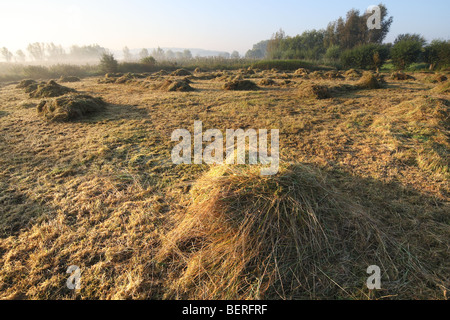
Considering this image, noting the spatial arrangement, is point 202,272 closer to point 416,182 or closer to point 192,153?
point 192,153

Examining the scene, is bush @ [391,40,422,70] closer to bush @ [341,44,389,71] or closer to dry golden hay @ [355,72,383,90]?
bush @ [341,44,389,71]

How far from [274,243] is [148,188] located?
185cm

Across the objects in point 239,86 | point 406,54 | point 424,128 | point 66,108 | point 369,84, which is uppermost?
point 406,54

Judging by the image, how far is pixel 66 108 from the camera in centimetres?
561

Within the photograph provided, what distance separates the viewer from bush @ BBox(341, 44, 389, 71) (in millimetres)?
19469

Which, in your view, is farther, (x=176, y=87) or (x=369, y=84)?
(x=176, y=87)

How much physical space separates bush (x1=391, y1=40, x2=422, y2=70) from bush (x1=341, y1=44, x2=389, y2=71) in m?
0.98

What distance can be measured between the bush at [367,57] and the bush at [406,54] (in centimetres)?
98

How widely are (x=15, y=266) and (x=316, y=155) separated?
3985 millimetres

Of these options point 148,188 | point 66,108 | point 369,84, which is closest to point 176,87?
point 66,108

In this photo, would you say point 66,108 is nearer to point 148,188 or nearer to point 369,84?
point 148,188

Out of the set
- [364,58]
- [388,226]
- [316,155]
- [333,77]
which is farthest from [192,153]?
[364,58]

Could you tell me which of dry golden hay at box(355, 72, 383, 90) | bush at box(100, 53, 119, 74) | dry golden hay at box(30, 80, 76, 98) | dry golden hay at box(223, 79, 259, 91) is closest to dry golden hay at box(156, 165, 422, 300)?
dry golden hay at box(223, 79, 259, 91)

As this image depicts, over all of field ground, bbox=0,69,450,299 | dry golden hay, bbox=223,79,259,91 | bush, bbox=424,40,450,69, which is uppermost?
bush, bbox=424,40,450,69
